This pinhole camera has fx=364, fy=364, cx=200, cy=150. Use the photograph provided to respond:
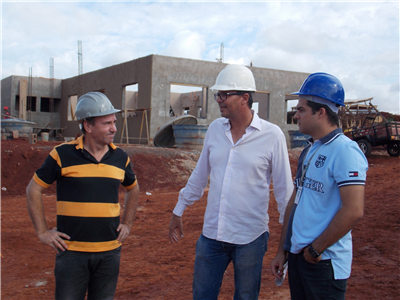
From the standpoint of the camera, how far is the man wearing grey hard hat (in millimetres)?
2439

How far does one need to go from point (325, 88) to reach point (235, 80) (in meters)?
0.80

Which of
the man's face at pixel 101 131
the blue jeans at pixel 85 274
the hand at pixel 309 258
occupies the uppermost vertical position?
the man's face at pixel 101 131

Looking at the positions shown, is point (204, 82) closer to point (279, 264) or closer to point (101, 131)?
point (101, 131)

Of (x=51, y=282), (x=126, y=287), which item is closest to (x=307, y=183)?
(x=126, y=287)

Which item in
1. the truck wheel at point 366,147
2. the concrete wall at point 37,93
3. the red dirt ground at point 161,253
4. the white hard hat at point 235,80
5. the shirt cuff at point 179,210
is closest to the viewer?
the white hard hat at point 235,80

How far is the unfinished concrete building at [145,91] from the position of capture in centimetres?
1941

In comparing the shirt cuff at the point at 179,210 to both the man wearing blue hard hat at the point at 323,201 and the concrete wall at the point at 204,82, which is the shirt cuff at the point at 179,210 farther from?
the concrete wall at the point at 204,82

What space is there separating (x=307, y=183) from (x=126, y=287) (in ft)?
9.88

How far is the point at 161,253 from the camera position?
561 centimetres

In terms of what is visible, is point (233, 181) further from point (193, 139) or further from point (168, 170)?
point (193, 139)

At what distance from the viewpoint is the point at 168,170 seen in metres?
12.5

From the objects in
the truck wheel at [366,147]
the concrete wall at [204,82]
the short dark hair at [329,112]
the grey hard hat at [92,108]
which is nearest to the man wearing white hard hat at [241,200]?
the short dark hair at [329,112]

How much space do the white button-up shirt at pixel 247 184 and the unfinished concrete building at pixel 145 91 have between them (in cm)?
1643

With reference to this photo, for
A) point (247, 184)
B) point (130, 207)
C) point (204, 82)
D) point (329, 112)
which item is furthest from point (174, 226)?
point (204, 82)
